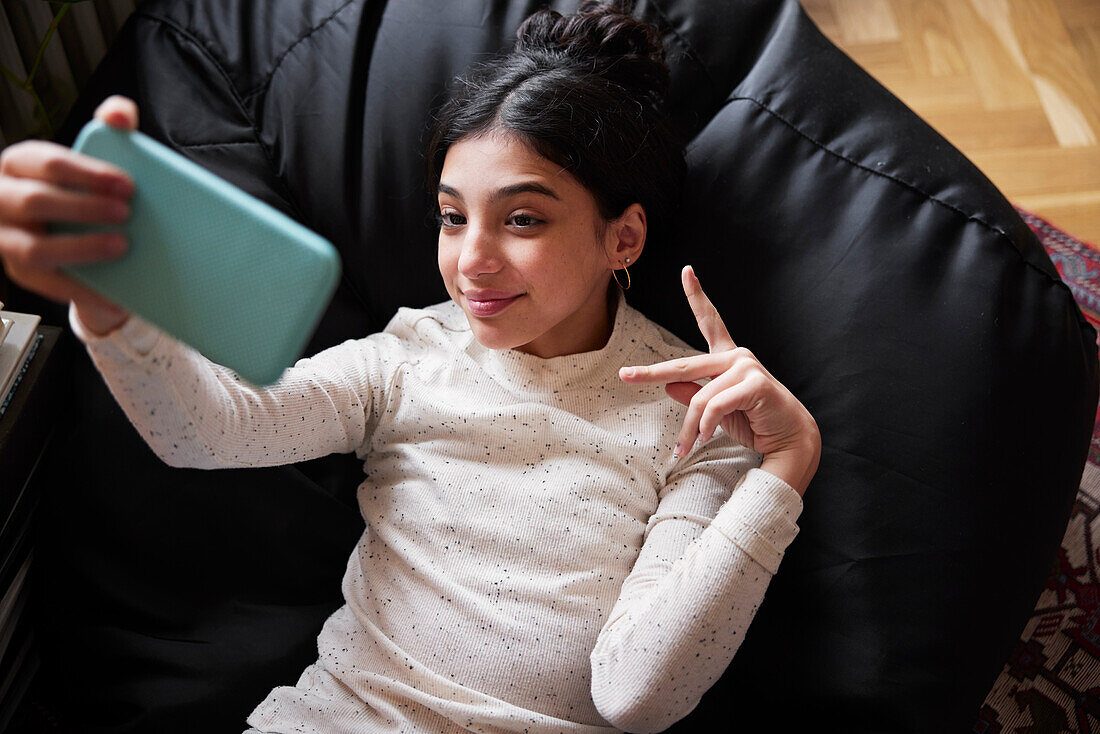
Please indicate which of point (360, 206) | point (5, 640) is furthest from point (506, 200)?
point (5, 640)

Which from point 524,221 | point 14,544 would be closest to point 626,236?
point 524,221

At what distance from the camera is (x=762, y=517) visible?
3.29ft

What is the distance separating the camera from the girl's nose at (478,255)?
41.6 inches

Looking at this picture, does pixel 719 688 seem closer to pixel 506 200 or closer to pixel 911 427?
pixel 911 427

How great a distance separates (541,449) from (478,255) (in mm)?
253

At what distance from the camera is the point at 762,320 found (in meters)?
1.27

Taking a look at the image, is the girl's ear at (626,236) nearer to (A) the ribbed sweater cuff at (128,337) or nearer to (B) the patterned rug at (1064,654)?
(A) the ribbed sweater cuff at (128,337)

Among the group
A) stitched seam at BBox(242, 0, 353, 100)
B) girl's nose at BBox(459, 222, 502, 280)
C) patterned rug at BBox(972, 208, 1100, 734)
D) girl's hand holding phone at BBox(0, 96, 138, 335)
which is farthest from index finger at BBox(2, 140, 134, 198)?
patterned rug at BBox(972, 208, 1100, 734)

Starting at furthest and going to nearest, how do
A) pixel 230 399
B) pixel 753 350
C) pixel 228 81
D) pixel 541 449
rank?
1. pixel 228 81
2. pixel 753 350
3. pixel 541 449
4. pixel 230 399

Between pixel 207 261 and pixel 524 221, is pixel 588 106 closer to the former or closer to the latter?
pixel 524 221

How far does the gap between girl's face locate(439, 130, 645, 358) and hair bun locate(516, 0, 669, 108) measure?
0.58ft

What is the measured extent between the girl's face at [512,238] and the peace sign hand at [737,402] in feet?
0.50

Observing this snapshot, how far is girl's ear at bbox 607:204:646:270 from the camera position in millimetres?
1189

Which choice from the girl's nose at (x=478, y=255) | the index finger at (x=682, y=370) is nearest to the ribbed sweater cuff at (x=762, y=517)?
the index finger at (x=682, y=370)
